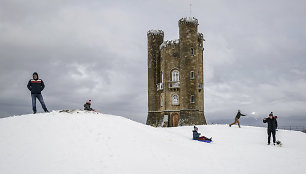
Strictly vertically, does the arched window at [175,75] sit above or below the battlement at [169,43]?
below

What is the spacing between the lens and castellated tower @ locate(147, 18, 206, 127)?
31234 mm

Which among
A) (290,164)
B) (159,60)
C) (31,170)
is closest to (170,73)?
(159,60)

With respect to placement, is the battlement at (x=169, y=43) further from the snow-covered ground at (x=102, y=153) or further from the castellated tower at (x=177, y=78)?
the snow-covered ground at (x=102, y=153)

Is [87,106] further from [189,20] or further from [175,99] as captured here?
[189,20]

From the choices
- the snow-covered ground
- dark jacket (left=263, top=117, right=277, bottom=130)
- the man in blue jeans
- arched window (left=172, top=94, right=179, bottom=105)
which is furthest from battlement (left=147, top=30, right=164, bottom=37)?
the snow-covered ground

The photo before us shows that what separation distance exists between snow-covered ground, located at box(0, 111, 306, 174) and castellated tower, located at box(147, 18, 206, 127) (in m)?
19.2

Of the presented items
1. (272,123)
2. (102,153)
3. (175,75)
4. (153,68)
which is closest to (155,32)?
(153,68)

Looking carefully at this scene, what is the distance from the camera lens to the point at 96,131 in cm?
1024

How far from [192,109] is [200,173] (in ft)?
76.8

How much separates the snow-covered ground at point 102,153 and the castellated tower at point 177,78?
19236mm

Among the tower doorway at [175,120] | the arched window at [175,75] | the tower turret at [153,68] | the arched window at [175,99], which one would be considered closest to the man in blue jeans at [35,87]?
the tower doorway at [175,120]

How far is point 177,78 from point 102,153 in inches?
1045

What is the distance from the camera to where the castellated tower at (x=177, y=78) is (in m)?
31.2

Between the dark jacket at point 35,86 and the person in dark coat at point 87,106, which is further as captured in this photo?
the person in dark coat at point 87,106
